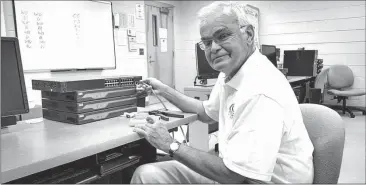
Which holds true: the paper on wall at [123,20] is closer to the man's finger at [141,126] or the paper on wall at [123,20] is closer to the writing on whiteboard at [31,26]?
the writing on whiteboard at [31,26]

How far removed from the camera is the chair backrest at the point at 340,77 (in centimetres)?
473

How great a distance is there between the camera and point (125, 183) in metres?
1.43

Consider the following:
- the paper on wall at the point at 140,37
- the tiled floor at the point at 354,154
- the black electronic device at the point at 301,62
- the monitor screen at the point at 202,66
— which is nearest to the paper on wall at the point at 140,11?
the paper on wall at the point at 140,37

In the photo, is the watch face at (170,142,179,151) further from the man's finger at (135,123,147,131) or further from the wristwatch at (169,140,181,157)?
the man's finger at (135,123,147,131)

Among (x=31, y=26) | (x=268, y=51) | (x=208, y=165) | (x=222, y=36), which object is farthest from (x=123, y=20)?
(x=208, y=165)

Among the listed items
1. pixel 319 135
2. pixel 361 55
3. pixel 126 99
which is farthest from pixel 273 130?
pixel 361 55

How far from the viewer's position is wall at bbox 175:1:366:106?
15.6 feet

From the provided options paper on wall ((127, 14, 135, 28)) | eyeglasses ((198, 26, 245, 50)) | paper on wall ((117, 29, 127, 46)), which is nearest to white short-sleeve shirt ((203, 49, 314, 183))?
eyeglasses ((198, 26, 245, 50))

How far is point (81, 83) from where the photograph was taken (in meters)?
1.15

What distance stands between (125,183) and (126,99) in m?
0.45

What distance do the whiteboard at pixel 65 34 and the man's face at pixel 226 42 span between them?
304 cm

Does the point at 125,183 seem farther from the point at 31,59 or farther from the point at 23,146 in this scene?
the point at 31,59

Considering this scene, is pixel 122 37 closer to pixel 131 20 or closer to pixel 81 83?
pixel 131 20

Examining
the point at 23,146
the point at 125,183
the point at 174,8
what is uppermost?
the point at 174,8
